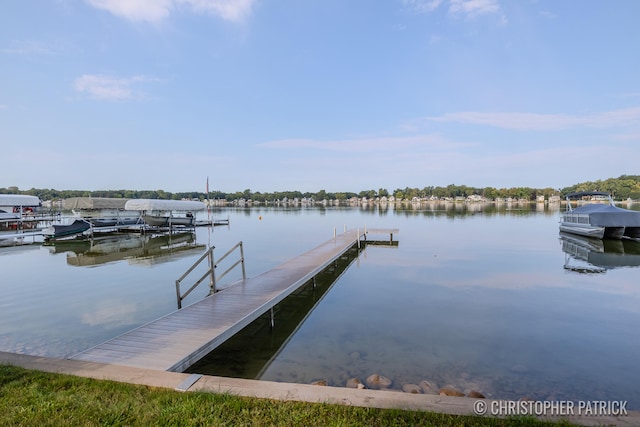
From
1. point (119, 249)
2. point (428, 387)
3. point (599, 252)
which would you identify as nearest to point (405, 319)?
point (428, 387)

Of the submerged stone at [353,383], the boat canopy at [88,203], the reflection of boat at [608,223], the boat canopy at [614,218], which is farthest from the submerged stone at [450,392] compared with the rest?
the boat canopy at [88,203]

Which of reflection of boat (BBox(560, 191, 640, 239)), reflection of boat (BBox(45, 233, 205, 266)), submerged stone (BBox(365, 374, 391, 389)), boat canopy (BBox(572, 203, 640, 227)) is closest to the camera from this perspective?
submerged stone (BBox(365, 374, 391, 389))

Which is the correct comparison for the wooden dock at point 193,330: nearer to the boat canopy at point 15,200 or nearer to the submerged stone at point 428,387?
the submerged stone at point 428,387

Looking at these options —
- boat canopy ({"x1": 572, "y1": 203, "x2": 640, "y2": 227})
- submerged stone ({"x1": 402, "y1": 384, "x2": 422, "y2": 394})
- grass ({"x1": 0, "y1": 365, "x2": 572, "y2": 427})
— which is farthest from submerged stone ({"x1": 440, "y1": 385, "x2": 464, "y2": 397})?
boat canopy ({"x1": 572, "y1": 203, "x2": 640, "y2": 227})

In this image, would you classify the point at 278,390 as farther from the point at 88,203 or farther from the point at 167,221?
the point at 167,221

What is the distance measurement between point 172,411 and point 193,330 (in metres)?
3.48

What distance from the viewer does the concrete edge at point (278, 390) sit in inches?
152

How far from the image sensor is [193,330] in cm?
718

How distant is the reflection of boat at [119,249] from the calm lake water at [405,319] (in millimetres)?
609

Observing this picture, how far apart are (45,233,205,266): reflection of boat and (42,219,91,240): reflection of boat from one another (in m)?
0.98

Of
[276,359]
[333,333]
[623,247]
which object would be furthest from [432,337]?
A: [623,247]

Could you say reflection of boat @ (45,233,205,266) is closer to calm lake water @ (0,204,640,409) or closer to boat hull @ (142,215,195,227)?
calm lake water @ (0,204,640,409)

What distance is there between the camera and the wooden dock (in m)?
5.79

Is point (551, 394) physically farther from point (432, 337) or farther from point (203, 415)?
point (203, 415)
